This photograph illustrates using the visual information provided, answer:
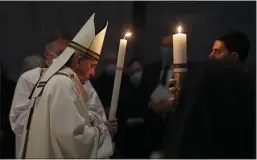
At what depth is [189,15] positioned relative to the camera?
1.63 meters

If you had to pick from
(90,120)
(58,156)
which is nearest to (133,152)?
(90,120)

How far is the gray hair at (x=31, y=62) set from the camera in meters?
1.69

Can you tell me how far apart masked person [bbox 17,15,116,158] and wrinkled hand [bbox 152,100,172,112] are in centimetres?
21

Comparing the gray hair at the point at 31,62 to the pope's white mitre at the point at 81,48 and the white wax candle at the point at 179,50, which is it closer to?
the pope's white mitre at the point at 81,48

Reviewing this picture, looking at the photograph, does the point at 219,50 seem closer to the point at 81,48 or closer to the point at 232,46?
the point at 232,46

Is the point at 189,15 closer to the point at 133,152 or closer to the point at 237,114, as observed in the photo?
the point at 133,152

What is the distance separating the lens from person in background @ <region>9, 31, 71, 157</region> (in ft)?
5.49

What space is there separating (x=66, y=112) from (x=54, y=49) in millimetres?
489

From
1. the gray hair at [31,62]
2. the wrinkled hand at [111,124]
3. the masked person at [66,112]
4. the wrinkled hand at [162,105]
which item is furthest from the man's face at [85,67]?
the gray hair at [31,62]

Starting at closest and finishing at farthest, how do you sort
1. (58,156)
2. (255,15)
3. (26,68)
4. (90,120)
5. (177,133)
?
(177,133) < (58,156) < (90,120) < (255,15) < (26,68)

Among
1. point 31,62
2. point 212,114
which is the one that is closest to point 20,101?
point 31,62

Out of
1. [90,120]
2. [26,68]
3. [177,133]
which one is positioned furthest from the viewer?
[26,68]

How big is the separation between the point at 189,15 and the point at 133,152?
57cm

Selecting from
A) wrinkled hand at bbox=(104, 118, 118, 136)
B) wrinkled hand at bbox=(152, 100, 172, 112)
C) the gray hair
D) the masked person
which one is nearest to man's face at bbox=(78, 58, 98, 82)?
the masked person
